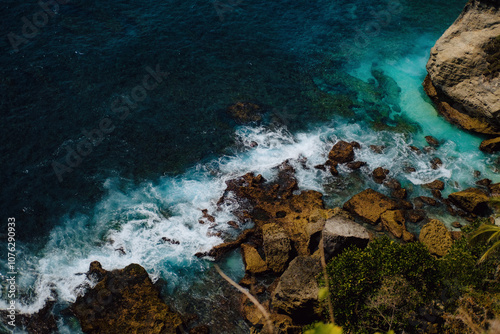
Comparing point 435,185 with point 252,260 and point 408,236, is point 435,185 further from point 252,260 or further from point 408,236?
point 252,260

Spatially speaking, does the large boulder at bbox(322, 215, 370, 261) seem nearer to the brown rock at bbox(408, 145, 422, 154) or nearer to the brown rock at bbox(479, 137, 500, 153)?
the brown rock at bbox(408, 145, 422, 154)

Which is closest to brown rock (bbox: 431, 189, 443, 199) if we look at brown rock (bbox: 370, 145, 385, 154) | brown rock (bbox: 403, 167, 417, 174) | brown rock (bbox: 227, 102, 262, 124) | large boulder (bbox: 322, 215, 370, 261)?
brown rock (bbox: 403, 167, 417, 174)

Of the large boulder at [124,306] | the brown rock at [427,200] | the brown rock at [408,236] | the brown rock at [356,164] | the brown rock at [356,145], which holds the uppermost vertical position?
the large boulder at [124,306]

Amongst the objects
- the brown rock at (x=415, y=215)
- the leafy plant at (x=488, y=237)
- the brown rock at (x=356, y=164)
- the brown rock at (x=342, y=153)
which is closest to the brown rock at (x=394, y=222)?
the brown rock at (x=415, y=215)

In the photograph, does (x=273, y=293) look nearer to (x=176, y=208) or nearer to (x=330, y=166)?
(x=176, y=208)

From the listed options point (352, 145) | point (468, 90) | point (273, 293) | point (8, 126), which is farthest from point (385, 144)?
point (8, 126)

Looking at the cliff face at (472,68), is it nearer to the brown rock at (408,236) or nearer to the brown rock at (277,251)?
the brown rock at (408,236)

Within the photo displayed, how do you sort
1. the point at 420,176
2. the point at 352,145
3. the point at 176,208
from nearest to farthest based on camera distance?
the point at 176,208
the point at 420,176
the point at 352,145
